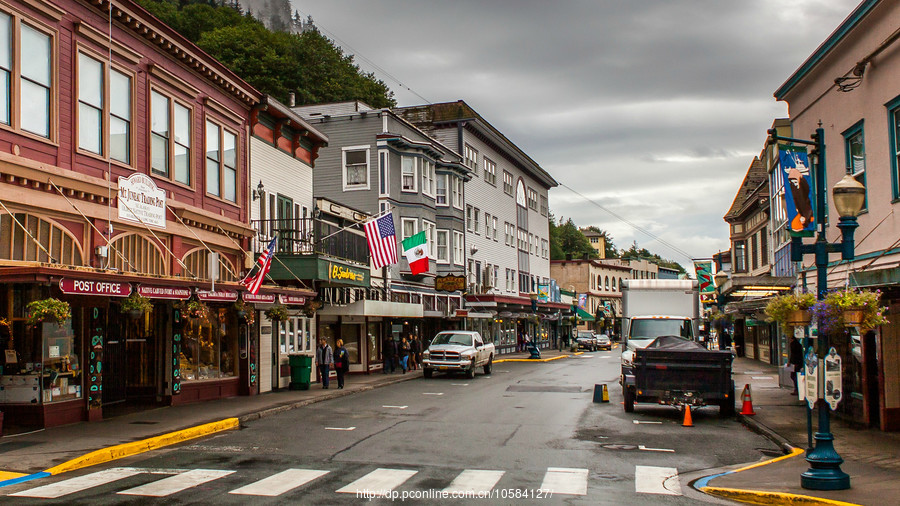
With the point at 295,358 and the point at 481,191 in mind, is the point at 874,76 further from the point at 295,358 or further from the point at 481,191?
the point at 481,191

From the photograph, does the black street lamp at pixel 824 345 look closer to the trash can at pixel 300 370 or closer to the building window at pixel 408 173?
the trash can at pixel 300 370

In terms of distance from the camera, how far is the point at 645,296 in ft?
82.1

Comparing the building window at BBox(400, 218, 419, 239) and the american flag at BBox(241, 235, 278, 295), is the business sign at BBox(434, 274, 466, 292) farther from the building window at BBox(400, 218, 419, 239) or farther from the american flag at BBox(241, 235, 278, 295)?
the american flag at BBox(241, 235, 278, 295)

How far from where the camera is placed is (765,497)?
983 centimetres

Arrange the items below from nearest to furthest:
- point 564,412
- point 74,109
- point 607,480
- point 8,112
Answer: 1. point 607,480
2. point 8,112
3. point 74,109
4. point 564,412

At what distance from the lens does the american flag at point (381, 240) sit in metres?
27.9

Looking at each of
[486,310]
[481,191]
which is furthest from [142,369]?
[481,191]

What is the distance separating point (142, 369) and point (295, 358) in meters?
5.87

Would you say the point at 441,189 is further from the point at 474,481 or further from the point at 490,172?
the point at 474,481

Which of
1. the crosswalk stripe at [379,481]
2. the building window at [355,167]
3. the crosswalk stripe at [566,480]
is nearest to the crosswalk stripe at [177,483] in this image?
the crosswalk stripe at [379,481]

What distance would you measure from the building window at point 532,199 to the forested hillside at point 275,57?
1451 centimetres

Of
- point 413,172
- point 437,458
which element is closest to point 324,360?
point 437,458

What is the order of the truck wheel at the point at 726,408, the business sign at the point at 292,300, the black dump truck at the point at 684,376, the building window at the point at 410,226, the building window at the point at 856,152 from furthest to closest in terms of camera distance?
the building window at the point at 410,226
the business sign at the point at 292,300
the truck wheel at the point at 726,408
the black dump truck at the point at 684,376
the building window at the point at 856,152

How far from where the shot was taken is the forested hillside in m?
60.2
